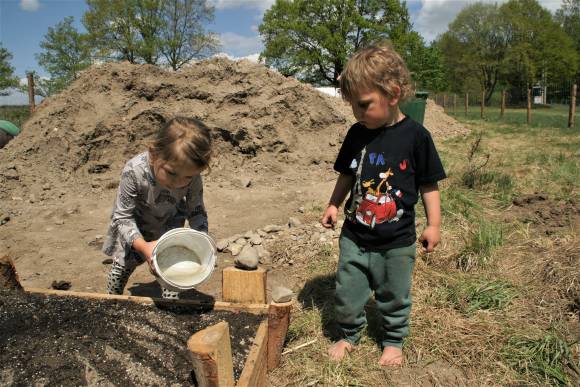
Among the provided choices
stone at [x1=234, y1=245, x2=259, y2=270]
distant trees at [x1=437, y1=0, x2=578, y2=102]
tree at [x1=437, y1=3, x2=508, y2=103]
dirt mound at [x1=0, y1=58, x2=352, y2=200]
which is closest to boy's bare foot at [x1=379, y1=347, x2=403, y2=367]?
stone at [x1=234, y1=245, x2=259, y2=270]

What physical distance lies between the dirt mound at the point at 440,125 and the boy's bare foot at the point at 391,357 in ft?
40.5

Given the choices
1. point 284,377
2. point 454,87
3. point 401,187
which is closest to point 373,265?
point 401,187

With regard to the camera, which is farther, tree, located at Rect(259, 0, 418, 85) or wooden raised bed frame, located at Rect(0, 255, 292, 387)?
tree, located at Rect(259, 0, 418, 85)

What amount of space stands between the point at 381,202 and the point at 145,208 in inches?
52.7

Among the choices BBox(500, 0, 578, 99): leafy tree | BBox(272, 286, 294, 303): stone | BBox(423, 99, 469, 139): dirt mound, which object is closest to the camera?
BBox(272, 286, 294, 303): stone

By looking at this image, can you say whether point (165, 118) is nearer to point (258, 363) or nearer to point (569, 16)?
point (258, 363)

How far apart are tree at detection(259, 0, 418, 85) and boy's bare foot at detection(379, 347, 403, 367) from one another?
34.5m

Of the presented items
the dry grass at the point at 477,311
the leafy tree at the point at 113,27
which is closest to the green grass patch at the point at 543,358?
the dry grass at the point at 477,311

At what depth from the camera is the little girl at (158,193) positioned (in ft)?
6.95

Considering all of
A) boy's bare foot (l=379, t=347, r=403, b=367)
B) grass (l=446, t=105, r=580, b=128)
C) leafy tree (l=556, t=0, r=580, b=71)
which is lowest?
boy's bare foot (l=379, t=347, r=403, b=367)

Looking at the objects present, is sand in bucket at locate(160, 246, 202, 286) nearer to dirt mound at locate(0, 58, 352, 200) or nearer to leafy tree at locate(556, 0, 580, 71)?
dirt mound at locate(0, 58, 352, 200)

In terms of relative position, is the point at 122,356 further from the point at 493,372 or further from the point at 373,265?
the point at 493,372

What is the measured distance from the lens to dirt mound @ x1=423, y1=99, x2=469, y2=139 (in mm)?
14484

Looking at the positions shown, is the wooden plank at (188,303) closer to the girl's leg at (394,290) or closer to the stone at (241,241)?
the girl's leg at (394,290)
